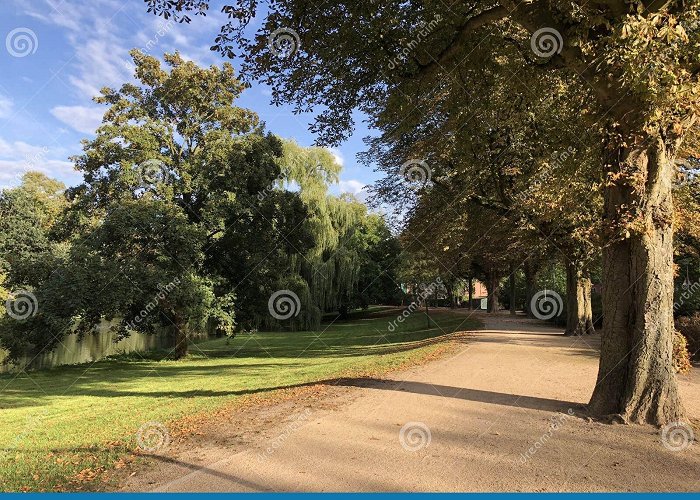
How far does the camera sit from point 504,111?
12844mm

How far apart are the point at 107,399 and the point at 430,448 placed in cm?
984

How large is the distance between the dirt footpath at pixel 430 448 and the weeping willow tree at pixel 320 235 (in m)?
20.2

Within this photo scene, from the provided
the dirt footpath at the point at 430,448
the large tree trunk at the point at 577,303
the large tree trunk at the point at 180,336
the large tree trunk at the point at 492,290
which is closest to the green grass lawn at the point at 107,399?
the large tree trunk at the point at 180,336

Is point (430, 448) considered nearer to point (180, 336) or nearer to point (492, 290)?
point (180, 336)

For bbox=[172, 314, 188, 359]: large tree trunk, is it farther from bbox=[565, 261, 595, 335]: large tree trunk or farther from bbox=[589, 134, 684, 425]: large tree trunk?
bbox=[589, 134, 684, 425]: large tree trunk

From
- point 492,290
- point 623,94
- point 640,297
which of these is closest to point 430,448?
point 640,297

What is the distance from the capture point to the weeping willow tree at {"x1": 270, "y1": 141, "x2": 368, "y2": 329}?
1218 inches

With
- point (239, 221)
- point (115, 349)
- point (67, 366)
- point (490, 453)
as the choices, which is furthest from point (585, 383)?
point (115, 349)

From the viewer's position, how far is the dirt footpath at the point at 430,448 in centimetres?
489

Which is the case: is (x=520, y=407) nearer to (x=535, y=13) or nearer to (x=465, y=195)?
(x=535, y=13)

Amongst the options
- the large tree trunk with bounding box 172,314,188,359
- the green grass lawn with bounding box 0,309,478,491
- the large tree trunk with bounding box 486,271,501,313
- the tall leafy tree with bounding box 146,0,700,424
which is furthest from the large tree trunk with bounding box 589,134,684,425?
the large tree trunk with bounding box 486,271,501,313

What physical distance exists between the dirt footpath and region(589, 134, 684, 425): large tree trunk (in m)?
0.49

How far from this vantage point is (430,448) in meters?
5.91

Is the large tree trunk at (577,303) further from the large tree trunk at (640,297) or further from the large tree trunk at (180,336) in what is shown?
the large tree trunk at (180,336)
